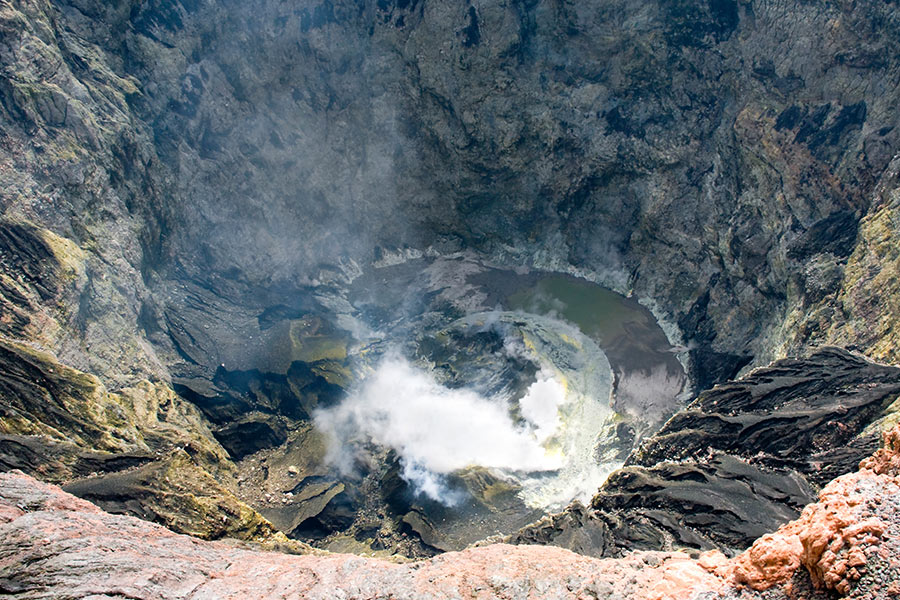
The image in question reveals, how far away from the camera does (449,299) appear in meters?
47.5

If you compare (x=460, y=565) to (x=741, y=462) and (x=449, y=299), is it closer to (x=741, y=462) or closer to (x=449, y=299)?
(x=741, y=462)

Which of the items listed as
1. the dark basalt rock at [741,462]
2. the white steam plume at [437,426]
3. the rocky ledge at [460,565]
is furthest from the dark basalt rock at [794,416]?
the rocky ledge at [460,565]

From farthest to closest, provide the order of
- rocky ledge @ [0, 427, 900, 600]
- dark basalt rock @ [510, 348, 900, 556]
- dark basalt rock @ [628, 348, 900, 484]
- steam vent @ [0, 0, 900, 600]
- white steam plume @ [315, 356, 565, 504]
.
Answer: white steam plume @ [315, 356, 565, 504] → dark basalt rock @ [628, 348, 900, 484] → dark basalt rock @ [510, 348, 900, 556] → steam vent @ [0, 0, 900, 600] → rocky ledge @ [0, 427, 900, 600]

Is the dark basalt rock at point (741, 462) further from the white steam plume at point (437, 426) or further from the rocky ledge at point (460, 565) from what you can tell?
the white steam plume at point (437, 426)

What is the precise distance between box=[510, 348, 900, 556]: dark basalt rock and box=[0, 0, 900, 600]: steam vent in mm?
133

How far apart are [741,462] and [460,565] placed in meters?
14.9

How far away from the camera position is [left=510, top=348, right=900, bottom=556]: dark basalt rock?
20.4 metres

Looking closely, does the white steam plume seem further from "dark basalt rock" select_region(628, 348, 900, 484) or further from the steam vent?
"dark basalt rock" select_region(628, 348, 900, 484)

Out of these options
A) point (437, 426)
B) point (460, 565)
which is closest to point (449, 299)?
point (437, 426)

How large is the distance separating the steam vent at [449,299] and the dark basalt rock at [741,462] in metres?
0.13

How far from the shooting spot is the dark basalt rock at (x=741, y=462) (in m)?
20.4

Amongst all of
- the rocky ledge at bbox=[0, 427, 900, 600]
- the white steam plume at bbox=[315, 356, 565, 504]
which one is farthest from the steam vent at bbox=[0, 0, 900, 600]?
the white steam plume at bbox=[315, 356, 565, 504]

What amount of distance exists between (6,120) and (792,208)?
46.8m

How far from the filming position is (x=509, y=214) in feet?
166
